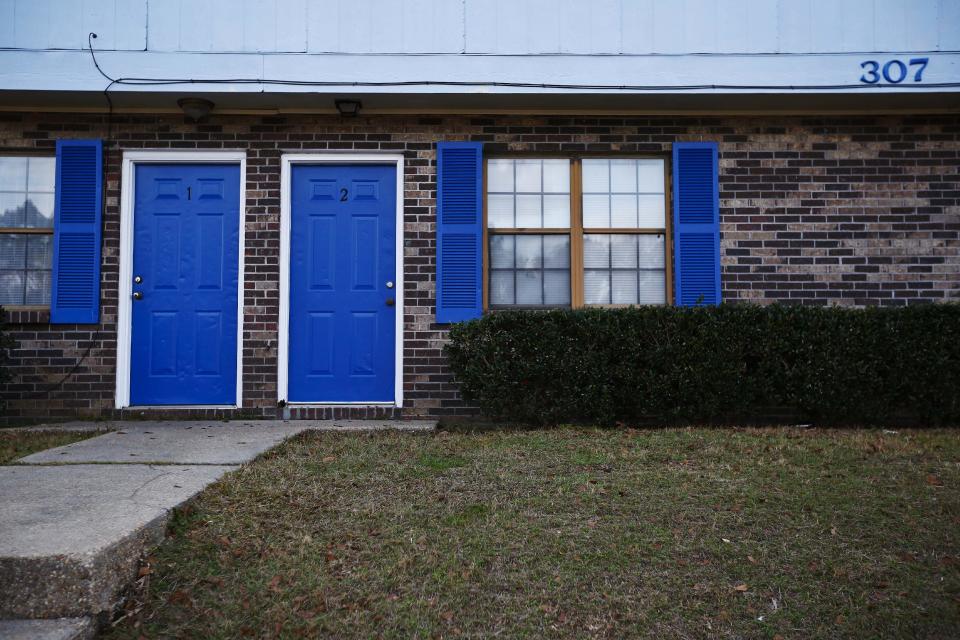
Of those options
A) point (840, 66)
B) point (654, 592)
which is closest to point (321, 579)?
point (654, 592)

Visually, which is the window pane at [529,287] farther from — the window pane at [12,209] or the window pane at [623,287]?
the window pane at [12,209]

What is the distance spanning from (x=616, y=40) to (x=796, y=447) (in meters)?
3.89

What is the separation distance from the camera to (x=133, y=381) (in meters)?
6.68

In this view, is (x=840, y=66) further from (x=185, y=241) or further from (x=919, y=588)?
(x=185, y=241)

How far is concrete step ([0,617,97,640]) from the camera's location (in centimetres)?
239

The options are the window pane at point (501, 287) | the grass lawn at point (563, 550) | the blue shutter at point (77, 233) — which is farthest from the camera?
the window pane at point (501, 287)

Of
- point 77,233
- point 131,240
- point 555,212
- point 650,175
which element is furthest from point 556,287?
point 77,233

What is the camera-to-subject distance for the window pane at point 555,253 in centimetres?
699

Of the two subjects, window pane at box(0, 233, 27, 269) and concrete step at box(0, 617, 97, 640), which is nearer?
concrete step at box(0, 617, 97, 640)

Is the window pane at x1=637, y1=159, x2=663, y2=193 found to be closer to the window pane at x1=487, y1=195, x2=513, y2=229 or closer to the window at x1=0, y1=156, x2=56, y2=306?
the window pane at x1=487, y1=195, x2=513, y2=229

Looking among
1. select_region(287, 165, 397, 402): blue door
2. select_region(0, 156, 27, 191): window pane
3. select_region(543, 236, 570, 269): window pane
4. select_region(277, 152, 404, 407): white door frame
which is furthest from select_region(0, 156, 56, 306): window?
select_region(543, 236, 570, 269): window pane

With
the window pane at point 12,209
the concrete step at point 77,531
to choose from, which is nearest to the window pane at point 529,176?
the concrete step at point 77,531

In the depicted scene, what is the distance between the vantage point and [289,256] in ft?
22.2

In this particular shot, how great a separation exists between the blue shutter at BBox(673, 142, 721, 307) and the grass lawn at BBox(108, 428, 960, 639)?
8.13ft
